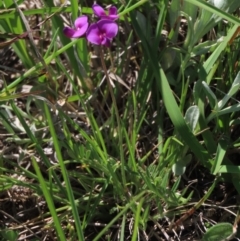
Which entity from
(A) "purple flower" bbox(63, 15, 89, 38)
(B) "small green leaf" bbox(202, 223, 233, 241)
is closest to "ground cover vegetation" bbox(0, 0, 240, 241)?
(B) "small green leaf" bbox(202, 223, 233, 241)

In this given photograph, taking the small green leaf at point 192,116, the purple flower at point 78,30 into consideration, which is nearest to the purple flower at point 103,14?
the purple flower at point 78,30

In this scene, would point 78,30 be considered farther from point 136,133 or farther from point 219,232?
point 219,232

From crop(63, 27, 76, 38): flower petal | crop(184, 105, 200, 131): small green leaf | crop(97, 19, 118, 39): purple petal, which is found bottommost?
crop(184, 105, 200, 131): small green leaf

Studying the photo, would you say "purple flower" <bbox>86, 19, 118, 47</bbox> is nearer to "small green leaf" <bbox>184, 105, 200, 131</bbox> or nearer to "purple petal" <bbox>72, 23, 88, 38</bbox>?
"purple petal" <bbox>72, 23, 88, 38</bbox>

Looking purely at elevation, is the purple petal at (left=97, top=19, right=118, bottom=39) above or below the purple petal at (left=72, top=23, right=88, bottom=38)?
above

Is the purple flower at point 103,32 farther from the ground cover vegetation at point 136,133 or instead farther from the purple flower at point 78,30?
the ground cover vegetation at point 136,133

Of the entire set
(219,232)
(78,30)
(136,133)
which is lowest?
(219,232)

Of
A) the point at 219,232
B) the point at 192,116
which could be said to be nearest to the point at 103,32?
the point at 192,116
